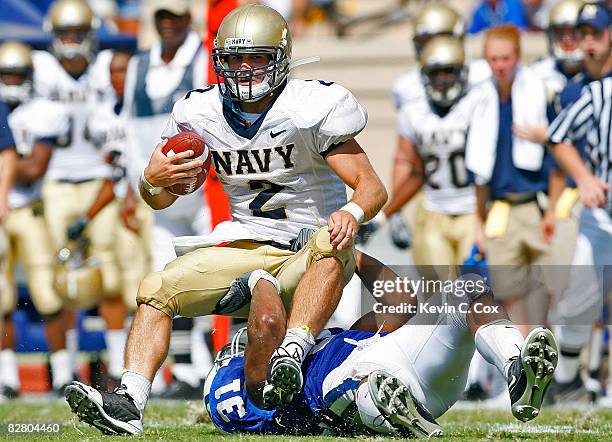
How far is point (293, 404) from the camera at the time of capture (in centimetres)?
495

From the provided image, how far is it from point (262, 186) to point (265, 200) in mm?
55

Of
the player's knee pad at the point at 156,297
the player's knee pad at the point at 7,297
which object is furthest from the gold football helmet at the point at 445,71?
the player's knee pad at the point at 156,297

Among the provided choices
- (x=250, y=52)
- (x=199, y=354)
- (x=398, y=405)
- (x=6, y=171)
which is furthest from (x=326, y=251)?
(x=6, y=171)

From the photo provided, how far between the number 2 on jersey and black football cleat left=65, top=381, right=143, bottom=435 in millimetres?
937

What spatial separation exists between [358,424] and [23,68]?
17.3ft

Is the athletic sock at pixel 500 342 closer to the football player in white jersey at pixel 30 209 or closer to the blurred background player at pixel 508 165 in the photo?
the blurred background player at pixel 508 165

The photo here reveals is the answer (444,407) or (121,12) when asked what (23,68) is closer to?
(444,407)

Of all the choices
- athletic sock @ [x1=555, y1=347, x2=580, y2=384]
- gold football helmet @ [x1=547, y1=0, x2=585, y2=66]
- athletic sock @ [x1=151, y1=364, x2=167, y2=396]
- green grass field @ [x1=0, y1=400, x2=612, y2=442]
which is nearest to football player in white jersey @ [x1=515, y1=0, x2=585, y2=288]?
gold football helmet @ [x1=547, y1=0, x2=585, y2=66]

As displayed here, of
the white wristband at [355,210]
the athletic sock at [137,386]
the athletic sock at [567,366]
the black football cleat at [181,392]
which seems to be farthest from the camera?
the black football cleat at [181,392]

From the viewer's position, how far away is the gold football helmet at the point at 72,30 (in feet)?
30.8

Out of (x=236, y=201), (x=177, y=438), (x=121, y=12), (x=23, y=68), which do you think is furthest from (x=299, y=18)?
(x=177, y=438)

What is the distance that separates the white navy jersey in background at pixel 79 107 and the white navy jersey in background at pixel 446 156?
6.62ft

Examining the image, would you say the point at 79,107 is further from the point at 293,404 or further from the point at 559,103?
the point at 293,404

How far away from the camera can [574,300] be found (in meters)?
7.89
